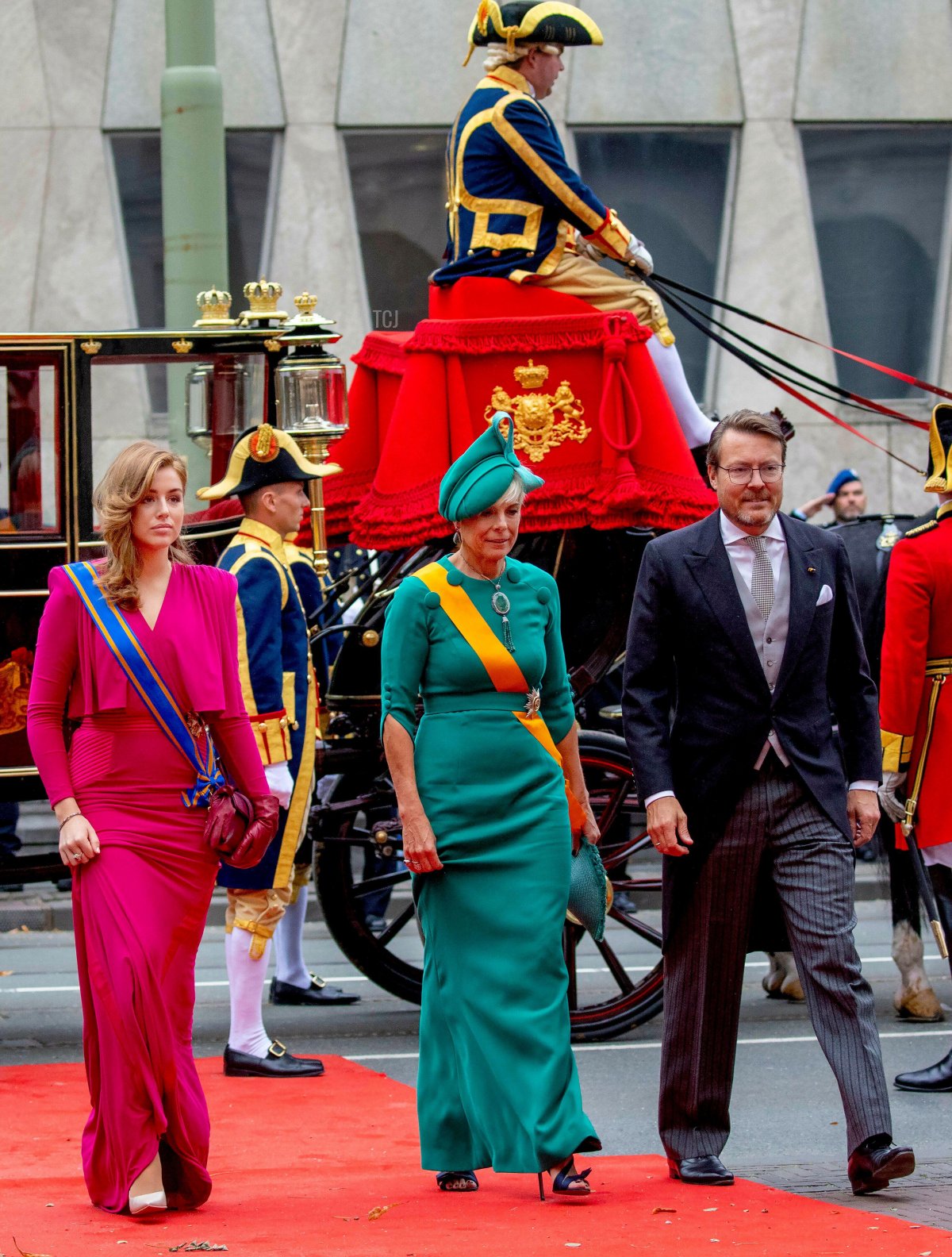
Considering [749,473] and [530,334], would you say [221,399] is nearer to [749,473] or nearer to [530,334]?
[530,334]

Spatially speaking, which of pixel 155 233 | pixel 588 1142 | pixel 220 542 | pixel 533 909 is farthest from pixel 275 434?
pixel 155 233

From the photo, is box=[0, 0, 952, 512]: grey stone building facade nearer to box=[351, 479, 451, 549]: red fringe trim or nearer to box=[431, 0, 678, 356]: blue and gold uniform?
box=[431, 0, 678, 356]: blue and gold uniform

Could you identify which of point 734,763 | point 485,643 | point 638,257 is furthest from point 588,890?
point 638,257

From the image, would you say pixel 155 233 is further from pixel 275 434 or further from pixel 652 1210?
pixel 652 1210

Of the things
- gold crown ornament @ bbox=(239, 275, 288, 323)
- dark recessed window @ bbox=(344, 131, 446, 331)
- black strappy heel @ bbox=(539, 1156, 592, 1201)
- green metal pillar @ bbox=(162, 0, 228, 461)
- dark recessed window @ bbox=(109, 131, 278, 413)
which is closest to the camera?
black strappy heel @ bbox=(539, 1156, 592, 1201)

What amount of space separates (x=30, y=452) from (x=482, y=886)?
122 inches

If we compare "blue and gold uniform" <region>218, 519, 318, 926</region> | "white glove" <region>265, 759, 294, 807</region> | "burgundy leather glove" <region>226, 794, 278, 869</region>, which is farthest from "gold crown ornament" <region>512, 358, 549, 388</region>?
"burgundy leather glove" <region>226, 794, 278, 869</region>

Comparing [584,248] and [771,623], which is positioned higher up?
[584,248]

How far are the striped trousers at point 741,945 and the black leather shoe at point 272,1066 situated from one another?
2184 mm

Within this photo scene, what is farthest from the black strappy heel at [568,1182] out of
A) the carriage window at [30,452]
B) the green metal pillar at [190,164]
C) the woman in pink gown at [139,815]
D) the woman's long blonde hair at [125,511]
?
the green metal pillar at [190,164]

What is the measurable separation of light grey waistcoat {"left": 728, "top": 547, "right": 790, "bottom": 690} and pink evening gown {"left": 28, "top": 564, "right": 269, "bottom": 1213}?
136 cm

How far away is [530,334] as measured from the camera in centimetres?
788

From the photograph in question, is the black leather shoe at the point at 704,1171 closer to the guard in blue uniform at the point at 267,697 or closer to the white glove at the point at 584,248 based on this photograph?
the guard in blue uniform at the point at 267,697

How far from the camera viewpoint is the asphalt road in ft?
21.3
